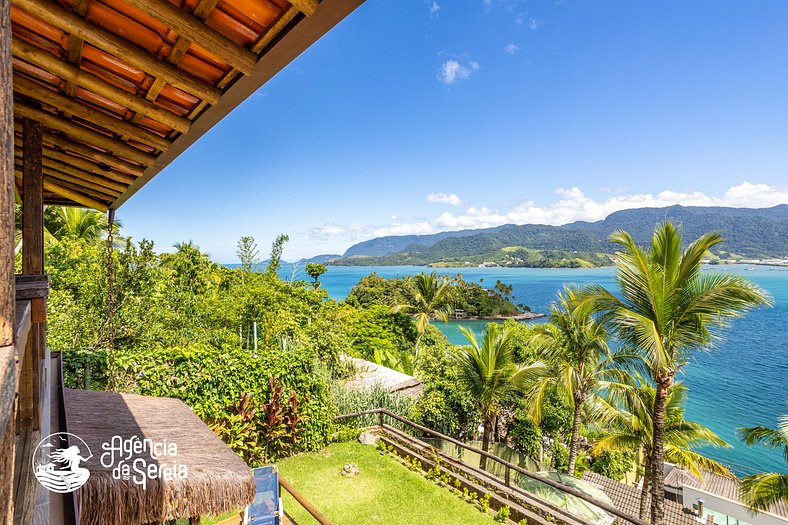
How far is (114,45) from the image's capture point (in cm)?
148

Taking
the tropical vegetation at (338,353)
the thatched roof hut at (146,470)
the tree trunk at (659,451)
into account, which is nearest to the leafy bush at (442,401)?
the tropical vegetation at (338,353)

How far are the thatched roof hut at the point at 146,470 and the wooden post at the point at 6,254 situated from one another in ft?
8.71

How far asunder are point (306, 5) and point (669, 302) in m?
7.57

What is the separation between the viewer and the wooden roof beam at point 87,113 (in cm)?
195

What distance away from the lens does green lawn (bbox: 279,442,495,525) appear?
6.00 metres

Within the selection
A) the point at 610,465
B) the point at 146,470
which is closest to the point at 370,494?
the point at 146,470

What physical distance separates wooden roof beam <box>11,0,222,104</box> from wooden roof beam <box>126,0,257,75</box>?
30 cm

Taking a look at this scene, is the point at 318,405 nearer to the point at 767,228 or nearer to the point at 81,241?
the point at 81,241

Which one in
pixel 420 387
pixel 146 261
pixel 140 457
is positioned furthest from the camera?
pixel 420 387

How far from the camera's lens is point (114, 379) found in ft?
19.8

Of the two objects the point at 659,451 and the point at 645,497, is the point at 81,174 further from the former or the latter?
the point at 645,497

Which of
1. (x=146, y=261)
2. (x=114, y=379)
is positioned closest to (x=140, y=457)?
(x=114, y=379)

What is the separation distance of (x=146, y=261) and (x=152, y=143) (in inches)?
320

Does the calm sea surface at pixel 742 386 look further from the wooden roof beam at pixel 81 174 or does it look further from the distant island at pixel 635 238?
the distant island at pixel 635 238
